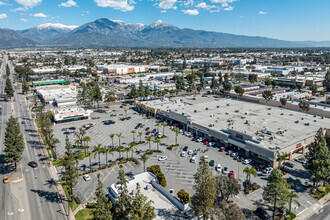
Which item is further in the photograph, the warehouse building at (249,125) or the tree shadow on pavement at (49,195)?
the warehouse building at (249,125)

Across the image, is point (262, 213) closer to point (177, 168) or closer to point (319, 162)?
point (319, 162)

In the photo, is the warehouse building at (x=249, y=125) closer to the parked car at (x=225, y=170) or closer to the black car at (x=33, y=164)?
the parked car at (x=225, y=170)

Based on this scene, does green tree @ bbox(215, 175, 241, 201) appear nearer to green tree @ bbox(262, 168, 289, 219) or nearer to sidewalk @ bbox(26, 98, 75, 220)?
green tree @ bbox(262, 168, 289, 219)

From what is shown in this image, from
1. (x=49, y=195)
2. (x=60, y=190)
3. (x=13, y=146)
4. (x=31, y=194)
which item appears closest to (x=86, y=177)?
(x=60, y=190)

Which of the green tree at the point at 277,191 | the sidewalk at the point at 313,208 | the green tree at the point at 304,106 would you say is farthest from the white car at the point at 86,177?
the green tree at the point at 304,106

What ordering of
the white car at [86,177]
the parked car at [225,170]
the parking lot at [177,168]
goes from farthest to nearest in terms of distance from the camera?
1. the parked car at [225,170]
2. the white car at [86,177]
3. the parking lot at [177,168]

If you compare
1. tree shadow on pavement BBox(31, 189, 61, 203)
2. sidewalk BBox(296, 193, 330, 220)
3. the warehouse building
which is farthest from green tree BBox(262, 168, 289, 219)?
tree shadow on pavement BBox(31, 189, 61, 203)

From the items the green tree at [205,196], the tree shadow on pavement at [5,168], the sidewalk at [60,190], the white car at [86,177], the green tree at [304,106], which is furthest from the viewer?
the green tree at [304,106]
